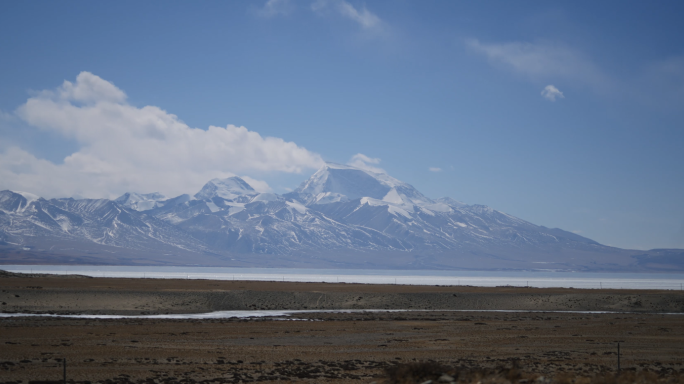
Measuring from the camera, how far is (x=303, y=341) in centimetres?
3272

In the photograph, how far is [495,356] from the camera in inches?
1092

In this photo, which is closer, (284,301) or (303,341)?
(303,341)

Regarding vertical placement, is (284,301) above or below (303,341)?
below

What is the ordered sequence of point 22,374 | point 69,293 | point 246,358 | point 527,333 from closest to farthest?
point 22,374, point 246,358, point 527,333, point 69,293

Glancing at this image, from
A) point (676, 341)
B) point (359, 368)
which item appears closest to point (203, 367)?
point (359, 368)

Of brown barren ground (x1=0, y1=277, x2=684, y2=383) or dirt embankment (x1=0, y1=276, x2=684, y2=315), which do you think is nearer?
brown barren ground (x1=0, y1=277, x2=684, y2=383)

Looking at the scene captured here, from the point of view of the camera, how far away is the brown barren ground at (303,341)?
23.4 m

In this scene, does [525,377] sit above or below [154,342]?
above

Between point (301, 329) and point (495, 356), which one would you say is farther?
point (301, 329)

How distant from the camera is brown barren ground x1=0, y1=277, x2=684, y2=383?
23359 mm

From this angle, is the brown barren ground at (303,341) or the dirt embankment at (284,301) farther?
the dirt embankment at (284,301)

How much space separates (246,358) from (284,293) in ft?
118

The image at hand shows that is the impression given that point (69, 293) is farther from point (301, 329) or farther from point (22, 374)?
point (22, 374)

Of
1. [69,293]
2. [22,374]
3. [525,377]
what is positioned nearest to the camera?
[525,377]
